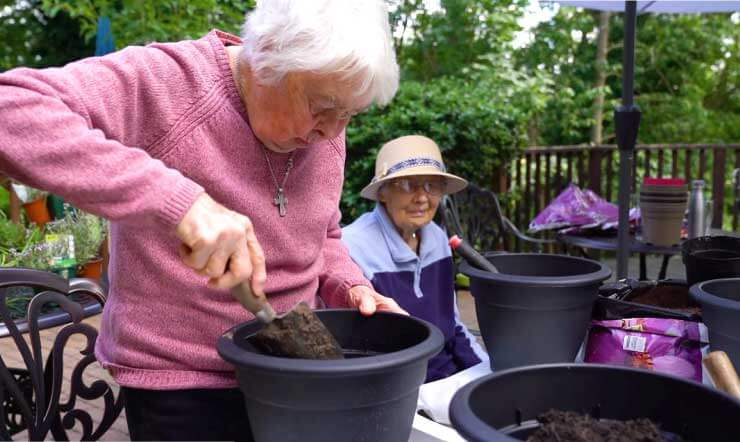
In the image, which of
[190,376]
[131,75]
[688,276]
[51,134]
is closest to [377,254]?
[688,276]

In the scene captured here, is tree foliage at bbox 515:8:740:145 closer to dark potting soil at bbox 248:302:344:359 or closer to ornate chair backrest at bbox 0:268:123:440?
ornate chair backrest at bbox 0:268:123:440

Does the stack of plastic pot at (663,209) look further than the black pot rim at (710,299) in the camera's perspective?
Yes

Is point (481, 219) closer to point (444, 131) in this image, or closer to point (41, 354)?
point (444, 131)

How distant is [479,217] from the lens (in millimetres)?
5500

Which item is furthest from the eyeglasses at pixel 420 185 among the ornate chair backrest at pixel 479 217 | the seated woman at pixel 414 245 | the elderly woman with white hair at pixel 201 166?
the ornate chair backrest at pixel 479 217

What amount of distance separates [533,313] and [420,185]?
1454 mm

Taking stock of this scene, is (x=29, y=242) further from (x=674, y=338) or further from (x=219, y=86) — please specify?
(x=674, y=338)

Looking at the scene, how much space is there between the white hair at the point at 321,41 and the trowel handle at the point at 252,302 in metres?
0.37

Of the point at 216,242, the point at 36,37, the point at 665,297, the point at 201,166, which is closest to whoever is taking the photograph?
the point at 216,242

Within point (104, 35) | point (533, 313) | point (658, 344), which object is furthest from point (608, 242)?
Answer: point (104, 35)

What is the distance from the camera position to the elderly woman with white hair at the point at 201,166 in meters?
1.00

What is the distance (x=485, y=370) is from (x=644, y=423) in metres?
0.76

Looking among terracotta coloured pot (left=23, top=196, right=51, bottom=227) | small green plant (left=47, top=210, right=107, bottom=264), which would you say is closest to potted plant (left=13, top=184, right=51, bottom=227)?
terracotta coloured pot (left=23, top=196, right=51, bottom=227)

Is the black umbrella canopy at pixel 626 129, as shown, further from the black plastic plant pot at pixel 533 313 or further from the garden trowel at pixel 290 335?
the garden trowel at pixel 290 335
